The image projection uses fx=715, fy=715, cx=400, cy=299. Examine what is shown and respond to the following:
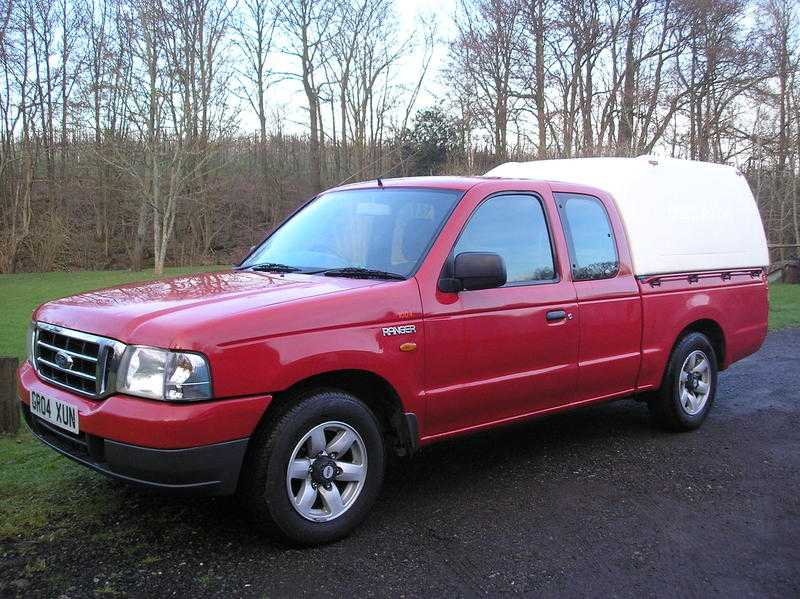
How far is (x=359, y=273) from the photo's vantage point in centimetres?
404

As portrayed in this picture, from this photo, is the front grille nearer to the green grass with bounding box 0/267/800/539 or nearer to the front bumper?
the front bumper

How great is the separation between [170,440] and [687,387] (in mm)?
4268

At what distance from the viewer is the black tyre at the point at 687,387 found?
18.2ft

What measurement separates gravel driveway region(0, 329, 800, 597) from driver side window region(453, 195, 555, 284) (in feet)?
4.40

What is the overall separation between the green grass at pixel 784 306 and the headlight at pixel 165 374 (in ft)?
35.1

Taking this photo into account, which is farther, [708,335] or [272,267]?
[708,335]

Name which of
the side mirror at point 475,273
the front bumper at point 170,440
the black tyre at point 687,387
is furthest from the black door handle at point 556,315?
the front bumper at point 170,440

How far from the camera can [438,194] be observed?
436cm

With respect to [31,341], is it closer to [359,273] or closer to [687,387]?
[359,273]

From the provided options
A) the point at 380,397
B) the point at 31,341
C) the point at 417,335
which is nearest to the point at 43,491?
the point at 31,341

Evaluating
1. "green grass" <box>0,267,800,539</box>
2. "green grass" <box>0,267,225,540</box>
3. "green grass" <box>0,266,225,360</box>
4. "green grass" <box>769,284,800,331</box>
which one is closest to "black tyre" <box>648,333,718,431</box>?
"green grass" <box>0,267,800,539</box>

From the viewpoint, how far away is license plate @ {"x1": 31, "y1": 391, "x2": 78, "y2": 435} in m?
3.31

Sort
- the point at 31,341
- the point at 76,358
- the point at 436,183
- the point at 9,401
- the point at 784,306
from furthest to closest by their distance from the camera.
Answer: the point at 784,306 → the point at 9,401 → the point at 436,183 → the point at 31,341 → the point at 76,358

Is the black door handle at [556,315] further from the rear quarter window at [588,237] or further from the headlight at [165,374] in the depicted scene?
the headlight at [165,374]
